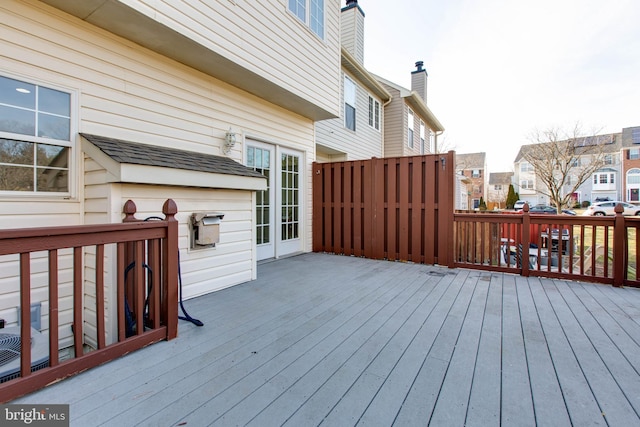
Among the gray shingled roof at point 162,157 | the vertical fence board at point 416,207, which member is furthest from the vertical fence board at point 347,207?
the gray shingled roof at point 162,157

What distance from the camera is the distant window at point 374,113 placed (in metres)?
9.62

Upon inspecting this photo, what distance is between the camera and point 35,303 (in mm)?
2592

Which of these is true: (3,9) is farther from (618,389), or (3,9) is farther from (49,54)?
(618,389)

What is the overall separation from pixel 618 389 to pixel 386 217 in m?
3.94

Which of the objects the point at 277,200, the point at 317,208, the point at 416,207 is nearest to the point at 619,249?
the point at 416,207

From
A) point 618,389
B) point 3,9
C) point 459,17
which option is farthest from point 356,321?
point 459,17

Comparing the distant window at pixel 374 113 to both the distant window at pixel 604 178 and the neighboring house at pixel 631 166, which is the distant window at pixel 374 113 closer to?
the neighboring house at pixel 631 166

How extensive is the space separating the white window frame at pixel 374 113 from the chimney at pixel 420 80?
16.4ft

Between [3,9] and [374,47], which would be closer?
[3,9]

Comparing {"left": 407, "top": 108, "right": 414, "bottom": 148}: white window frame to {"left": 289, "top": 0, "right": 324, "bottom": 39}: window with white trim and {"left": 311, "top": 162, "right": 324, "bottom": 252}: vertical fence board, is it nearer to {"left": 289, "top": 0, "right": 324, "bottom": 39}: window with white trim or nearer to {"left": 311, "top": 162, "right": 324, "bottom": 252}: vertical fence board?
{"left": 311, "top": 162, "right": 324, "bottom": 252}: vertical fence board

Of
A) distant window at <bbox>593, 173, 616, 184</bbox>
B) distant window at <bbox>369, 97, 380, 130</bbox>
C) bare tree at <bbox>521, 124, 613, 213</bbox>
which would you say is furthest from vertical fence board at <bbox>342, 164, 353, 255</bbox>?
distant window at <bbox>593, 173, 616, 184</bbox>

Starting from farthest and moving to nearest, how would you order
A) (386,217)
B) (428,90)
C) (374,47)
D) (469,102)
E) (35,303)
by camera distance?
(469,102), (428,90), (374,47), (386,217), (35,303)

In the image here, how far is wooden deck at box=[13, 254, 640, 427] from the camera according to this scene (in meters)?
1.48

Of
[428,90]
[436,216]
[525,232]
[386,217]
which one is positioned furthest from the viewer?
[428,90]
